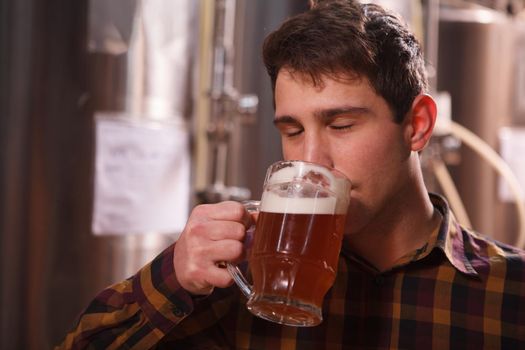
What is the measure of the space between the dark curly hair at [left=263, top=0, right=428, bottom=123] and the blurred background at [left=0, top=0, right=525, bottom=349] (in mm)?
571

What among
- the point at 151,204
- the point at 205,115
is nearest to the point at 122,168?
the point at 151,204

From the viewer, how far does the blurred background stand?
157cm

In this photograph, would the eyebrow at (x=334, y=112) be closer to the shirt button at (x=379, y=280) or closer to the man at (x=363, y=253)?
the man at (x=363, y=253)

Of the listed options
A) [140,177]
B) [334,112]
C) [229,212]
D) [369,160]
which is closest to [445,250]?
[369,160]

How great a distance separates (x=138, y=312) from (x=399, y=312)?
43 centimetres

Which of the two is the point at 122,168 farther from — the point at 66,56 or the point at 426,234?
the point at 426,234

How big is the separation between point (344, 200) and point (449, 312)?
0.34m

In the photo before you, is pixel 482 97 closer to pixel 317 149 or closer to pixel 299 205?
pixel 317 149

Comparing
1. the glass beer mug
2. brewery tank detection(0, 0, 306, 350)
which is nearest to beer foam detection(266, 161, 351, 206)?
the glass beer mug

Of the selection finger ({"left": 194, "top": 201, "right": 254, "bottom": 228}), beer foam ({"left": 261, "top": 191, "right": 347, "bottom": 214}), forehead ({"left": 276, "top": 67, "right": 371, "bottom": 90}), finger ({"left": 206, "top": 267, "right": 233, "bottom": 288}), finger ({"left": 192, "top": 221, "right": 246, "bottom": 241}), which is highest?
forehead ({"left": 276, "top": 67, "right": 371, "bottom": 90})

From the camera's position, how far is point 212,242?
103 cm

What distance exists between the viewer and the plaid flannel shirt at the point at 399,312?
48.1 inches

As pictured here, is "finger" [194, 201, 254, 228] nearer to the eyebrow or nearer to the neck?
the eyebrow

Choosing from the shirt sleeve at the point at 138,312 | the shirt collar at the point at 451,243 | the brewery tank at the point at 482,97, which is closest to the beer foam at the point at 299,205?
the shirt sleeve at the point at 138,312
